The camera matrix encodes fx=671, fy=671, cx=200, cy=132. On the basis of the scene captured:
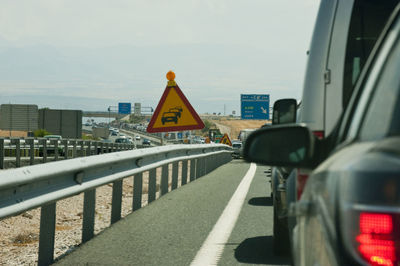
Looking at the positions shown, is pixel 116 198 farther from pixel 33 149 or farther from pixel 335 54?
pixel 33 149

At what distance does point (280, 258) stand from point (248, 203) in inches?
171

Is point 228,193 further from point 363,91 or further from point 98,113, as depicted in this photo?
point 98,113

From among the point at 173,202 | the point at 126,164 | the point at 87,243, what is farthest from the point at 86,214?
the point at 173,202

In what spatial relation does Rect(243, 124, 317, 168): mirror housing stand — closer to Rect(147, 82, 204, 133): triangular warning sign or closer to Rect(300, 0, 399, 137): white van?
Rect(300, 0, 399, 137): white van

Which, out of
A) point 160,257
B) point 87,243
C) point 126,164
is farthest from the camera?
point 126,164

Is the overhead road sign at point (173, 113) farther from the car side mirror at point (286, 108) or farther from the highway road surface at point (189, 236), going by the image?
the car side mirror at point (286, 108)

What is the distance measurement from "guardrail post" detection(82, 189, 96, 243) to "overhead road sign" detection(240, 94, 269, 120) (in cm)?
5979

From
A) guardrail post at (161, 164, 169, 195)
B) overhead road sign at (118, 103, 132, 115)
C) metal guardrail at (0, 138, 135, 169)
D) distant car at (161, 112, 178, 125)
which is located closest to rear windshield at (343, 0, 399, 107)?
guardrail post at (161, 164, 169, 195)

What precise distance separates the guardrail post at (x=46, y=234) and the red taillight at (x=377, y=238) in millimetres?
4162

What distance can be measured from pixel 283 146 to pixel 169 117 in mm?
12326

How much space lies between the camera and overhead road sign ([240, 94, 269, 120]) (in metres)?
66.4

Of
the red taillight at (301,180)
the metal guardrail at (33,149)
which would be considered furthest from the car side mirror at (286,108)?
the metal guardrail at (33,149)

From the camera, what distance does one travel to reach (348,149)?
1.87 meters

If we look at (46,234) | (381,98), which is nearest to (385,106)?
(381,98)
